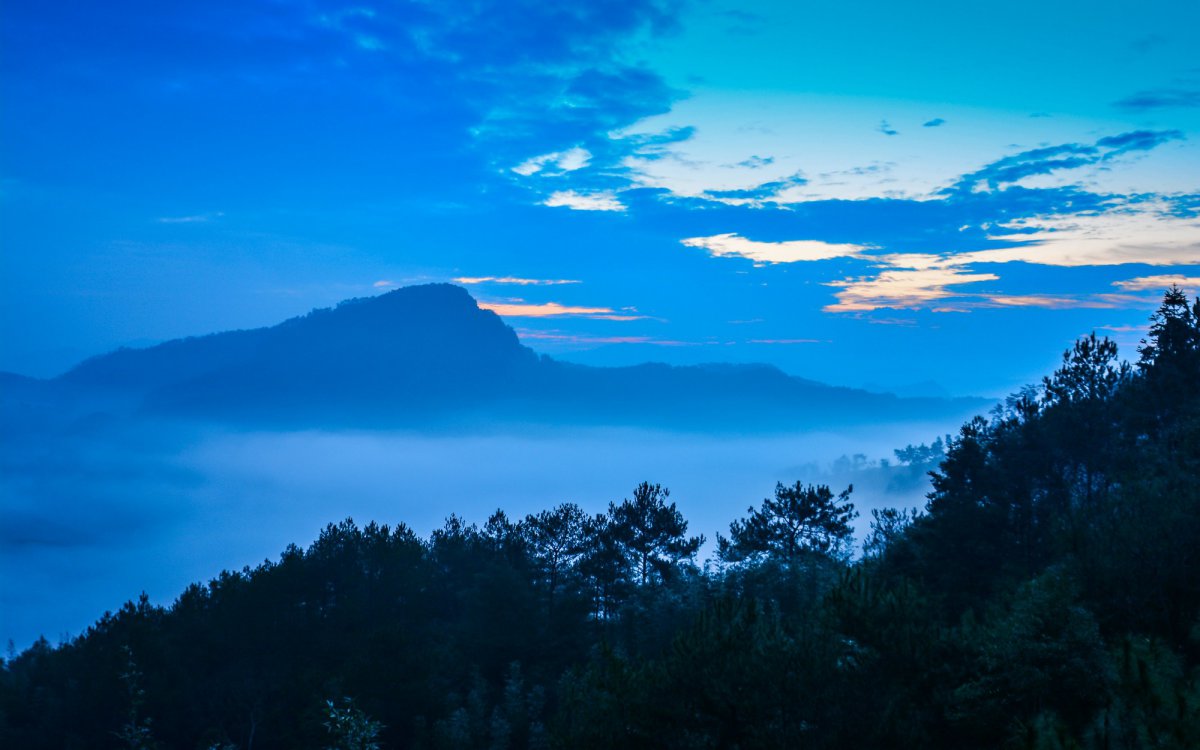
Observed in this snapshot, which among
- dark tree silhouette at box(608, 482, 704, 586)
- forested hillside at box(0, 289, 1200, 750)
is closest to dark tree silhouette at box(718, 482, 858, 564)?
forested hillside at box(0, 289, 1200, 750)

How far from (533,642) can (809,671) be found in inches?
1145

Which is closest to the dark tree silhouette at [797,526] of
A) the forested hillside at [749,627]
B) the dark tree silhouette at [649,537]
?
the forested hillside at [749,627]

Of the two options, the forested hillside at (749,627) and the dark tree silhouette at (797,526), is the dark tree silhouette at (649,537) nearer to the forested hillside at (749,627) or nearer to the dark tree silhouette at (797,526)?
the forested hillside at (749,627)

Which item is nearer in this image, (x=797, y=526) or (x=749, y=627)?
(x=749, y=627)

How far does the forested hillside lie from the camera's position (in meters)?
13.7

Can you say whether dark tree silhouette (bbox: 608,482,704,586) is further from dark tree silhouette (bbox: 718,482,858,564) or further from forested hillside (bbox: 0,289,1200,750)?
dark tree silhouette (bbox: 718,482,858,564)

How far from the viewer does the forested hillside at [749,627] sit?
13.7m

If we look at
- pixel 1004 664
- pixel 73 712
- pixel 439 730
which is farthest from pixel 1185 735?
pixel 73 712

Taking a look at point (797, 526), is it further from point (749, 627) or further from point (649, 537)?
point (749, 627)

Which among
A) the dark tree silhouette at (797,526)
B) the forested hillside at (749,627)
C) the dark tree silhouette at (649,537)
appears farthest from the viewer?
the dark tree silhouette at (649,537)

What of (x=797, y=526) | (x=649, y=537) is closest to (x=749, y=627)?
(x=649, y=537)

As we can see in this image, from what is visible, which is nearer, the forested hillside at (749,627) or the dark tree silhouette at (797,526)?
the forested hillside at (749,627)

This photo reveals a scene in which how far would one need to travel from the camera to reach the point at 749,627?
53.2ft

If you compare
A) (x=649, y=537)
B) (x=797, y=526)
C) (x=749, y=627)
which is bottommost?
(x=749, y=627)
